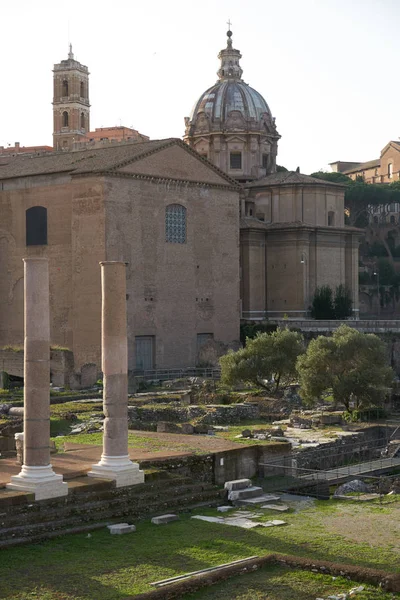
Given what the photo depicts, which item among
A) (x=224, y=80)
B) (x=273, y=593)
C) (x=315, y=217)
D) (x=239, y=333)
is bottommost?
(x=273, y=593)

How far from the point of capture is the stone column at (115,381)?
17266 millimetres

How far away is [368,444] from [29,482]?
1216 cm

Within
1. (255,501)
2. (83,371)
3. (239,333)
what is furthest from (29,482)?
(239,333)

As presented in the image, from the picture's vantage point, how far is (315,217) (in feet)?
176

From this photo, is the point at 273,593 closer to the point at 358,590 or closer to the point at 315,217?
the point at 358,590

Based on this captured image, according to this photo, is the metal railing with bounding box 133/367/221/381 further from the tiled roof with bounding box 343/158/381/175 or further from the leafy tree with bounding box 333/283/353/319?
the tiled roof with bounding box 343/158/381/175

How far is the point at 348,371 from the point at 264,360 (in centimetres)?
412

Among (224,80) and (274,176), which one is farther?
(224,80)

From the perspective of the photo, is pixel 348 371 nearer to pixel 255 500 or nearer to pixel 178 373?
pixel 178 373

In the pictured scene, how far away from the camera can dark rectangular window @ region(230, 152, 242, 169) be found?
195 feet

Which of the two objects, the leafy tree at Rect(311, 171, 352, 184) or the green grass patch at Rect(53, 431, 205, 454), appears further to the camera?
the leafy tree at Rect(311, 171, 352, 184)

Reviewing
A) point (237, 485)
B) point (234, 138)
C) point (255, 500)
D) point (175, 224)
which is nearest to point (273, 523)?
point (255, 500)

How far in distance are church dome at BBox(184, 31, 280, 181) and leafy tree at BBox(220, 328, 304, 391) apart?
24.7 m

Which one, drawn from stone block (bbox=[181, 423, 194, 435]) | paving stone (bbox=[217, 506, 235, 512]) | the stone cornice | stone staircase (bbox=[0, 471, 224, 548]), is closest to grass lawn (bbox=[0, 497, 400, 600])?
stone staircase (bbox=[0, 471, 224, 548])
